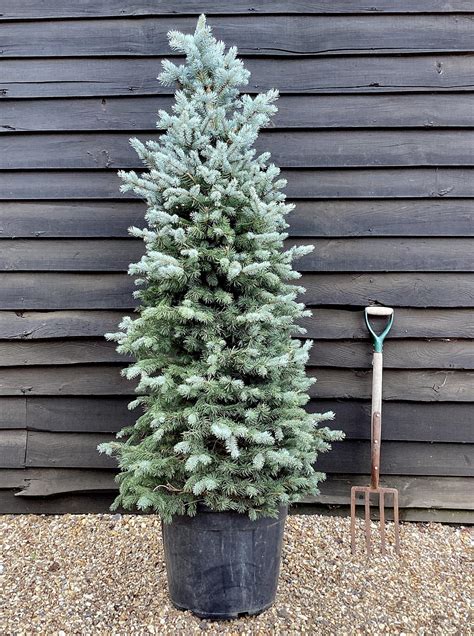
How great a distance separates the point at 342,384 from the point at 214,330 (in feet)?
3.39

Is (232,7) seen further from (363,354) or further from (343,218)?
(363,354)

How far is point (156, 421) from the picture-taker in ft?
6.36

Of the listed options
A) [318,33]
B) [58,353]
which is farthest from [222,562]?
[318,33]

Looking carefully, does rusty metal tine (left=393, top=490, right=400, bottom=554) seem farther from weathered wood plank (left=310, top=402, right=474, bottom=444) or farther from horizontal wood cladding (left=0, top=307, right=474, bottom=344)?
horizontal wood cladding (left=0, top=307, right=474, bottom=344)

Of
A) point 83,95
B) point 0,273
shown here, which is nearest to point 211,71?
point 83,95

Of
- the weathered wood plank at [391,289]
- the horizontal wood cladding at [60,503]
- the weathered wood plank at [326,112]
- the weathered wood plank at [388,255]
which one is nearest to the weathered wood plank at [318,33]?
the weathered wood plank at [326,112]

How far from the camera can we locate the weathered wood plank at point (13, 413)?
2.86 meters

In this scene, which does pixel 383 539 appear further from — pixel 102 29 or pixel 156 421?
pixel 102 29

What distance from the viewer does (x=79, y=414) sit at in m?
2.84

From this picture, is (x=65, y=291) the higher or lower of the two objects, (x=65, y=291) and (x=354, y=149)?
the lower

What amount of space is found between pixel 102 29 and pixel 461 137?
1948mm

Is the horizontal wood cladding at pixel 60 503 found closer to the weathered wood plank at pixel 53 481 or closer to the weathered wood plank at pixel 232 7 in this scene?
the weathered wood plank at pixel 53 481

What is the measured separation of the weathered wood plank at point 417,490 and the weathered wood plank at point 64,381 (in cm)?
120

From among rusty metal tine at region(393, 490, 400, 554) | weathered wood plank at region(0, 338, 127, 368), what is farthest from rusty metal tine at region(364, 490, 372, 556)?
weathered wood plank at region(0, 338, 127, 368)
